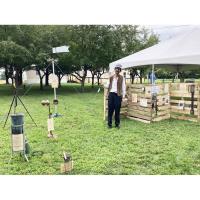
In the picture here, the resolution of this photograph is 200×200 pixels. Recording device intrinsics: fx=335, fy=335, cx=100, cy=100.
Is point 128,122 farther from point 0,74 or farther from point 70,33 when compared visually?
point 0,74

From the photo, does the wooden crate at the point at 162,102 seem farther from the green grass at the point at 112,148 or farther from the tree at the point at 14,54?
the tree at the point at 14,54

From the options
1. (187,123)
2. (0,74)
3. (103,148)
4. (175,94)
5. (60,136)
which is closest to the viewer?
(103,148)

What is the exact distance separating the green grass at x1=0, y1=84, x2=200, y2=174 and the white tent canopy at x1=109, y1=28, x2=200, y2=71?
150 cm

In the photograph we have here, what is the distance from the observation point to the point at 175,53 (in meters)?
8.10

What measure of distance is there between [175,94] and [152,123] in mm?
1225

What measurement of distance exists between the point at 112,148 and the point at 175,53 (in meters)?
3.63

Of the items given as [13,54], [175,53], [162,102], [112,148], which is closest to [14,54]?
[13,54]

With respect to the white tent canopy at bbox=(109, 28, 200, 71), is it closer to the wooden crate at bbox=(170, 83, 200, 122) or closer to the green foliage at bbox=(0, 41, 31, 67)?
the wooden crate at bbox=(170, 83, 200, 122)

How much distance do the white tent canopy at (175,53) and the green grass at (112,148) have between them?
150cm

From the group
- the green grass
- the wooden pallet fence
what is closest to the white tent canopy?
the wooden pallet fence

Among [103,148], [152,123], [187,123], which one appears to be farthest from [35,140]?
[187,123]

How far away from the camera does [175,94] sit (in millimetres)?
8641

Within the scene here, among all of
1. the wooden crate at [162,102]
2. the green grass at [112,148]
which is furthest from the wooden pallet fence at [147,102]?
the green grass at [112,148]

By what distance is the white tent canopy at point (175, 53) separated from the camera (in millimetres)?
7623
